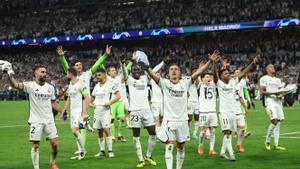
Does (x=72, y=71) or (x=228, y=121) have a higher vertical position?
(x=72, y=71)

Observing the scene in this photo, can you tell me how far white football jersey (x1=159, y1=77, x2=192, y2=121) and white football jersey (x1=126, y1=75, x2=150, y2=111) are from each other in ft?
9.22

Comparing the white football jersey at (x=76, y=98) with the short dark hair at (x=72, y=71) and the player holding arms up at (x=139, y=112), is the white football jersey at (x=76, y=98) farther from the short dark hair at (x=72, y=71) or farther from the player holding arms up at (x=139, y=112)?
the player holding arms up at (x=139, y=112)

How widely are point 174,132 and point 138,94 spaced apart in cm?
326

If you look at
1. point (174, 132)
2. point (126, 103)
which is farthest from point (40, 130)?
point (126, 103)

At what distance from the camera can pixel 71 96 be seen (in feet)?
51.9

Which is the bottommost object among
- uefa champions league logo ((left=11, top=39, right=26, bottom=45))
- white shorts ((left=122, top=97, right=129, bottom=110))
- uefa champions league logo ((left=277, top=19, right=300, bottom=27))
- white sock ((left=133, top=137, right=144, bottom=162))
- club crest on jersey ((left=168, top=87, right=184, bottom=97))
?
white sock ((left=133, top=137, right=144, bottom=162))

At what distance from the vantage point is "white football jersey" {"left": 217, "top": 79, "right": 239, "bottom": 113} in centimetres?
1544

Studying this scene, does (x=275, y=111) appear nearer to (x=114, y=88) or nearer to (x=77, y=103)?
(x=114, y=88)

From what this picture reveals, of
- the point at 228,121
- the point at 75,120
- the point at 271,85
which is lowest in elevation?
the point at 228,121

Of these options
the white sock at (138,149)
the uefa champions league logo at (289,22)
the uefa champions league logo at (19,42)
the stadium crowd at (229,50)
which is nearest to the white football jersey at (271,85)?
the white sock at (138,149)

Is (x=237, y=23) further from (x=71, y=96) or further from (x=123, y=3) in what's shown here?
(x=71, y=96)

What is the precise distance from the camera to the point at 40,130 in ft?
42.0

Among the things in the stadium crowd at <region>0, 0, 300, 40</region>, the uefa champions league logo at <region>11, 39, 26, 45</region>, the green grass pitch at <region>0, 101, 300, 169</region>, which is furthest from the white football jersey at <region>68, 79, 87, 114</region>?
the uefa champions league logo at <region>11, 39, 26, 45</region>

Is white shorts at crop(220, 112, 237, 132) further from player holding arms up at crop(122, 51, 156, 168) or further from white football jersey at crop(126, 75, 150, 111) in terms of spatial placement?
white football jersey at crop(126, 75, 150, 111)
